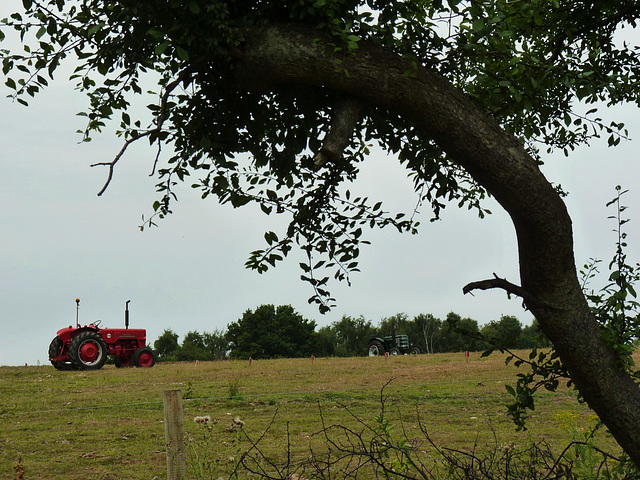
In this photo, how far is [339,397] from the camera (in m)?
12.5

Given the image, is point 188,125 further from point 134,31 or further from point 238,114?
point 134,31

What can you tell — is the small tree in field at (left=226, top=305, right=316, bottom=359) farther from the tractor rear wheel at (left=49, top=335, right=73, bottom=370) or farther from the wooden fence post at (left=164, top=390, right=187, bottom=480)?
the wooden fence post at (left=164, top=390, right=187, bottom=480)

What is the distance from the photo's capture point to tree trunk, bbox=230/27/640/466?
3.59 meters

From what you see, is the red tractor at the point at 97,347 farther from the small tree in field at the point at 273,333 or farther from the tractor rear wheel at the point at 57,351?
the small tree in field at the point at 273,333

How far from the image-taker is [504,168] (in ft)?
11.7

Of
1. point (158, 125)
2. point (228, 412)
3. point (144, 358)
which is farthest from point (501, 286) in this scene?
point (144, 358)

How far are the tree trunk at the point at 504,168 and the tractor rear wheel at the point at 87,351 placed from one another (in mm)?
17893

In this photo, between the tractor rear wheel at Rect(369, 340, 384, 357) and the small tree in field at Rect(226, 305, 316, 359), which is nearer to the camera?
the tractor rear wheel at Rect(369, 340, 384, 357)

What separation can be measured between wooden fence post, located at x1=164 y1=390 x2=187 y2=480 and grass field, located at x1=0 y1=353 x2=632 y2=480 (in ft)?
0.58

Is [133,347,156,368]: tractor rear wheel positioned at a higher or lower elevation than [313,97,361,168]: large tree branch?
lower

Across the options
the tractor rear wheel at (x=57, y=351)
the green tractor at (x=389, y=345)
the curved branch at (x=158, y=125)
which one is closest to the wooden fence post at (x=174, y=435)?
the curved branch at (x=158, y=125)

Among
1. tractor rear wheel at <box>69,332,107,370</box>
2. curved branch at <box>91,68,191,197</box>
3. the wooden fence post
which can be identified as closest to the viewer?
curved branch at <box>91,68,191,197</box>

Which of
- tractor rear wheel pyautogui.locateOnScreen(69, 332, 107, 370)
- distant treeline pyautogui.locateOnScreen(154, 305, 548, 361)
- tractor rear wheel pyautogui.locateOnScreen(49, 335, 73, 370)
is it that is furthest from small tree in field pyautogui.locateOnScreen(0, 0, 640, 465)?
distant treeline pyautogui.locateOnScreen(154, 305, 548, 361)

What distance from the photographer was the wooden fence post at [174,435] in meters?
5.01
